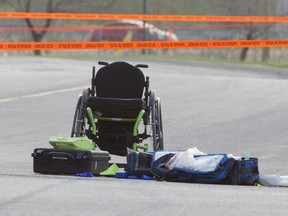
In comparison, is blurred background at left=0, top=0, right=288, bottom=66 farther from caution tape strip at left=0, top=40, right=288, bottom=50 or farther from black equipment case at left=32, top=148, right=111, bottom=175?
black equipment case at left=32, top=148, right=111, bottom=175

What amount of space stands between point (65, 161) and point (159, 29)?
3695cm

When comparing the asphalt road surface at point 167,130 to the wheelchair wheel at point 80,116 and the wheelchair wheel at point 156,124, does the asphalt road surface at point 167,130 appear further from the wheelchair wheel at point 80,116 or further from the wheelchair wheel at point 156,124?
the wheelchair wheel at point 156,124

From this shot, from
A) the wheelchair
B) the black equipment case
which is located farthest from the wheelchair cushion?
the black equipment case

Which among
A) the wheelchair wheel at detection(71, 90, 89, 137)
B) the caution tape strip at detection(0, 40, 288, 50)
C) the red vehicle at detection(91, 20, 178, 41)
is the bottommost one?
the red vehicle at detection(91, 20, 178, 41)

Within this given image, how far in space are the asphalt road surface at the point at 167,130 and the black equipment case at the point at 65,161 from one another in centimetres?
19

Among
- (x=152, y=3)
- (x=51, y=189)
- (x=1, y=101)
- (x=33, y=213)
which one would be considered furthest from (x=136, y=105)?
(x=152, y=3)

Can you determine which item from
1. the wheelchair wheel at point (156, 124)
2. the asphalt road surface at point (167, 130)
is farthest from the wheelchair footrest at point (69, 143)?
the wheelchair wheel at point (156, 124)

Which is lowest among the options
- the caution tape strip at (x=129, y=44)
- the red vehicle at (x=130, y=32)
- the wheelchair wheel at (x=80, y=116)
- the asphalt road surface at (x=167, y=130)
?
the red vehicle at (x=130, y=32)

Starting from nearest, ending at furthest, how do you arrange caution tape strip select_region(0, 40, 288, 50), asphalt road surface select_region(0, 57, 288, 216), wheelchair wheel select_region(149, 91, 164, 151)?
asphalt road surface select_region(0, 57, 288, 216)
wheelchair wheel select_region(149, 91, 164, 151)
caution tape strip select_region(0, 40, 288, 50)

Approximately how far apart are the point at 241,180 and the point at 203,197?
141 cm

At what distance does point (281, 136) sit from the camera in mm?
16125

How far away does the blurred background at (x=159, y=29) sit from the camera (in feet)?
143

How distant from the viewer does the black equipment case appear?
10.9m

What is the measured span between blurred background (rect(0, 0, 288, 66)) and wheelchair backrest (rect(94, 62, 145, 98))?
944 inches
